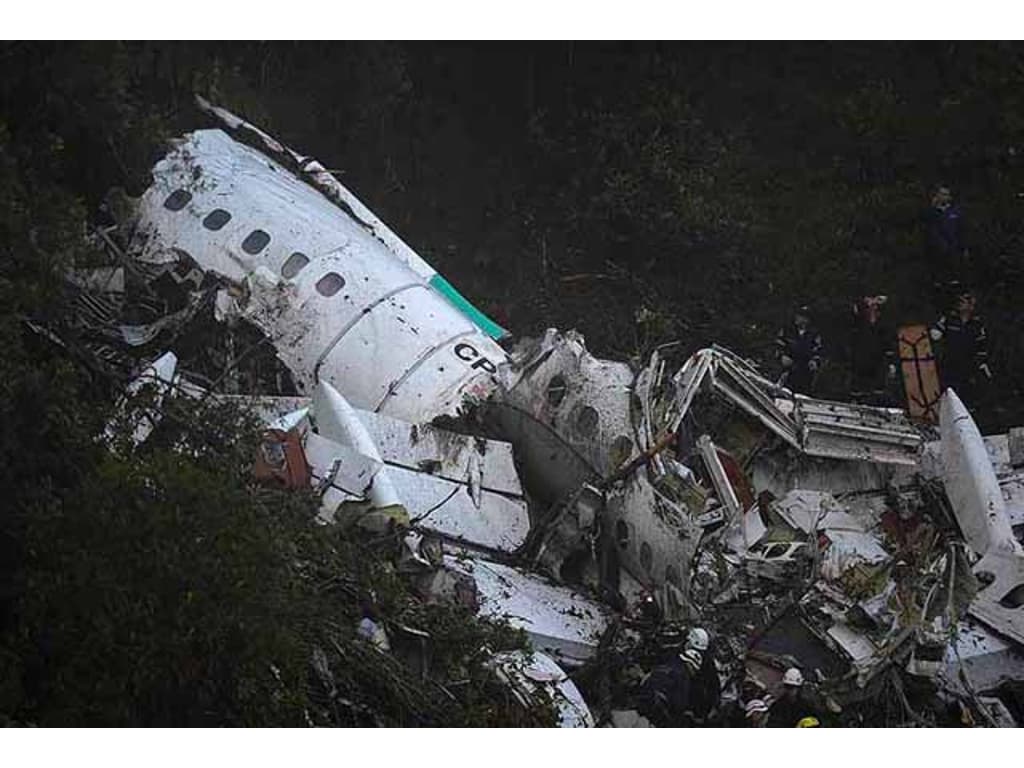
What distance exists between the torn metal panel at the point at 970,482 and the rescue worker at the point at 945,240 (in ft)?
2.72

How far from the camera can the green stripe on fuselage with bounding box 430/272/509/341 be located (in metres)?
13.9

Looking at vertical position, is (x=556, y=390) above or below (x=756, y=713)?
above

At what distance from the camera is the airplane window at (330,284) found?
1370cm

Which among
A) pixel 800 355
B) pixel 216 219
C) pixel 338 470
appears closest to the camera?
pixel 338 470

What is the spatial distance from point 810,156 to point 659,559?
11.4 feet

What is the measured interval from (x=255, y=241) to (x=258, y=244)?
0.04 m

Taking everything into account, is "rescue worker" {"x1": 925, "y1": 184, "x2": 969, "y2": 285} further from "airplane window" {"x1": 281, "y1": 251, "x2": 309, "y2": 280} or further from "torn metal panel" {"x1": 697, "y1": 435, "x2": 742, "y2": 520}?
"airplane window" {"x1": 281, "y1": 251, "x2": 309, "y2": 280}

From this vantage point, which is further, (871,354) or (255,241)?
(255,241)

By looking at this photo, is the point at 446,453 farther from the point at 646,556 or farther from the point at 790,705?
the point at 790,705

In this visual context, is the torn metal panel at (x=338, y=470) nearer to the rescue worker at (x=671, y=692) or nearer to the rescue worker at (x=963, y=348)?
the rescue worker at (x=671, y=692)

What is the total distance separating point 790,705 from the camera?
11281 mm

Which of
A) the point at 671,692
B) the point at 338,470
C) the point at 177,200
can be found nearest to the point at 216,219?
the point at 177,200

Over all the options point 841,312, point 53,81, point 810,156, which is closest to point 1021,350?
point 841,312

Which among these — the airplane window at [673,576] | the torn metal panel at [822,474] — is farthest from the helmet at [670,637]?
the torn metal panel at [822,474]
